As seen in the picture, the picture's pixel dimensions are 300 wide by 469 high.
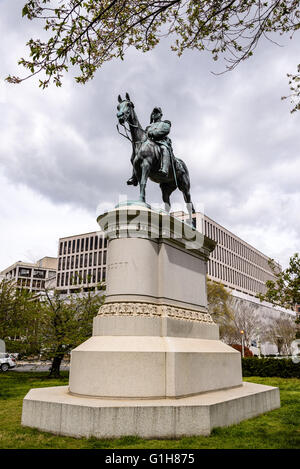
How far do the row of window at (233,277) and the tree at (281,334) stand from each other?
24814 millimetres

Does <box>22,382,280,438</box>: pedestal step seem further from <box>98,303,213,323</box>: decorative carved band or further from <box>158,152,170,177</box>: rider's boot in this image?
<box>158,152,170,177</box>: rider's boot

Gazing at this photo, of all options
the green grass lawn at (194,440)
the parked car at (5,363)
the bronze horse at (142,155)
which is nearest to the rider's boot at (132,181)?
the bronze horse at (142,155)

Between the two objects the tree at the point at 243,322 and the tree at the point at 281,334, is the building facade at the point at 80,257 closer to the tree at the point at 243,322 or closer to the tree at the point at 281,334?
the tree at the point at 243,322

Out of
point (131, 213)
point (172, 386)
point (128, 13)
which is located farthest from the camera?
point (131, 213)

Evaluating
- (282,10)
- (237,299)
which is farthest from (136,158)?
(237,299)

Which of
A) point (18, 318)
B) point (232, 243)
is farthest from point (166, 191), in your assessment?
point (232, 243)

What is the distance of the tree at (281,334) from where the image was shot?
61812 mm

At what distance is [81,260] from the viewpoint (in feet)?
334

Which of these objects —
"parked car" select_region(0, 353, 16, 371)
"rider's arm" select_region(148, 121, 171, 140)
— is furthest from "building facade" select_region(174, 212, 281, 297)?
"rider's arm" select_region(148, 121, 171, 140)

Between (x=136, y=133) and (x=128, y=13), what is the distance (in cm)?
347

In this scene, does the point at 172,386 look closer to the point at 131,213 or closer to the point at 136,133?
the point at 131,213

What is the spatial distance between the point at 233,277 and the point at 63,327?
3284 inches

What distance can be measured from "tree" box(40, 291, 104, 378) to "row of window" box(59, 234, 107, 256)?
247 ft

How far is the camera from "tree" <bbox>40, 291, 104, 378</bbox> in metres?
21.8
